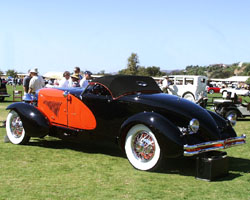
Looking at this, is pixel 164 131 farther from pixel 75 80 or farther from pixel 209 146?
pixel 75 80

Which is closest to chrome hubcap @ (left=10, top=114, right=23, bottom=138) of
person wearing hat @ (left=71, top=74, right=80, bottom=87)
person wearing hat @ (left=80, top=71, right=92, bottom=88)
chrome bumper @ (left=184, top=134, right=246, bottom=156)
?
person wearing hat @ (left=71, top=74, right=80, bottom=87)

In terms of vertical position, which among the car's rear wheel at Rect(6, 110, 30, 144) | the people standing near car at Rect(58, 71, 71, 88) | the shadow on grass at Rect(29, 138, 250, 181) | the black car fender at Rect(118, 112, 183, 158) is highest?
the people standing near car at Rect(58, 71, 71, 88)

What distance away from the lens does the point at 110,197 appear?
4.21 metres

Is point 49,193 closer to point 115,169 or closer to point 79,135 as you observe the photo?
point 115,169

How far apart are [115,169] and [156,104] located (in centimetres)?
123

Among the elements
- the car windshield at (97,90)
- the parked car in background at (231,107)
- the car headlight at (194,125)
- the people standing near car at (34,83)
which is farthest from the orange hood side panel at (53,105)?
the parked car in background at (231,107)

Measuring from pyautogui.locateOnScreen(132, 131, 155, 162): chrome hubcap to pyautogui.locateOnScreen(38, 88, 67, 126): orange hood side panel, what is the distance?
1.95 metres

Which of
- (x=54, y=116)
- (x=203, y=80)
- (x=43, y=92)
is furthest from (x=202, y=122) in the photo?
(x=203, y=80)

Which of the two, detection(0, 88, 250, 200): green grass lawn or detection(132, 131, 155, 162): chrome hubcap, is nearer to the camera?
detection(0, 88, 250, 200): green grass lawn

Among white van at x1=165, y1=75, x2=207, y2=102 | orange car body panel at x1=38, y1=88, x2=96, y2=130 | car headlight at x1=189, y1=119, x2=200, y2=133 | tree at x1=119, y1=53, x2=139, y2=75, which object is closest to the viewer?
car headlight at x1=189, y1=119, x2=200, y2=133

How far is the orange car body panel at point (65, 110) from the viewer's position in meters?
6.62

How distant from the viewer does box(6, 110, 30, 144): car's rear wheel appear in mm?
7594

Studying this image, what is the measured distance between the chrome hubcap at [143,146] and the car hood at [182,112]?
46 cm

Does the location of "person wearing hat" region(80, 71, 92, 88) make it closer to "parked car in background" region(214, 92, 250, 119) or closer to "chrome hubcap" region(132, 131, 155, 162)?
"chrome hubcap" region(132, 131, 155, 162)
